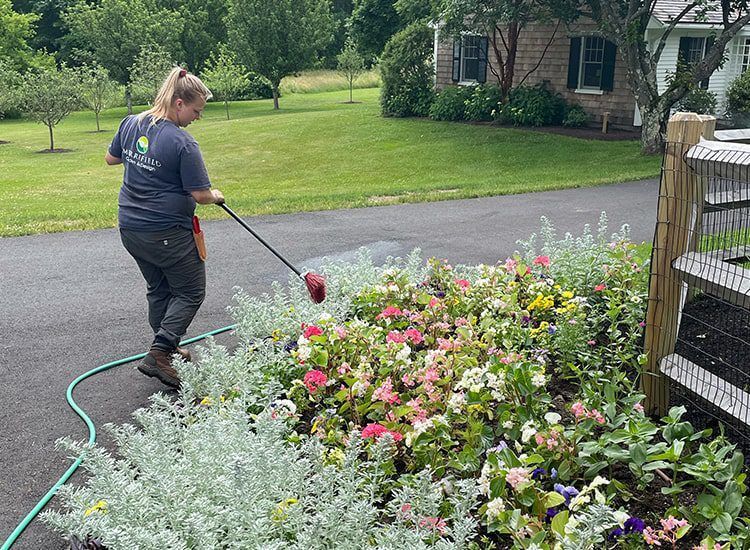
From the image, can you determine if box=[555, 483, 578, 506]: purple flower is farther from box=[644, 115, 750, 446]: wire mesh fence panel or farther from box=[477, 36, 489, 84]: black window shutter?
box=[477, 36, 489, 84]: black window shutter

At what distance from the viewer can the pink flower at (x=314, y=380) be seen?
367 cm

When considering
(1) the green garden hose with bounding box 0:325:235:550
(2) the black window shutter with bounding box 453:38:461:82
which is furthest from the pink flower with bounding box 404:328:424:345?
(2) the black window shutter with bounding box 453:38:461:82

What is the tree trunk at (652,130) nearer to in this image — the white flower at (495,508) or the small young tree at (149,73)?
the white flower at (495,508)

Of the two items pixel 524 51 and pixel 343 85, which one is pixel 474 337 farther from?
pixel 343 85

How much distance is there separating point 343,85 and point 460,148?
93.5ft

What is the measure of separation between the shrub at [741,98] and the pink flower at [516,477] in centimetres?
1732

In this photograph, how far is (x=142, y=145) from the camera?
4.32m

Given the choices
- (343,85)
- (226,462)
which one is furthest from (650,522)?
(343,85)

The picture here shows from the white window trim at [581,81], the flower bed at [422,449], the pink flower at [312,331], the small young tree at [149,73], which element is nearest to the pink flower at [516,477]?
the flower bed at [422,449]

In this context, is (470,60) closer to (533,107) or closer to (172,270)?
(533,107)

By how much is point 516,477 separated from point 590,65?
58.5ft

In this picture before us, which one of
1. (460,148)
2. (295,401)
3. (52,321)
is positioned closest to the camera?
(295,401)

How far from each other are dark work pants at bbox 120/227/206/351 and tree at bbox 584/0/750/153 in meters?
11.7

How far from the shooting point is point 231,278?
6809mm
